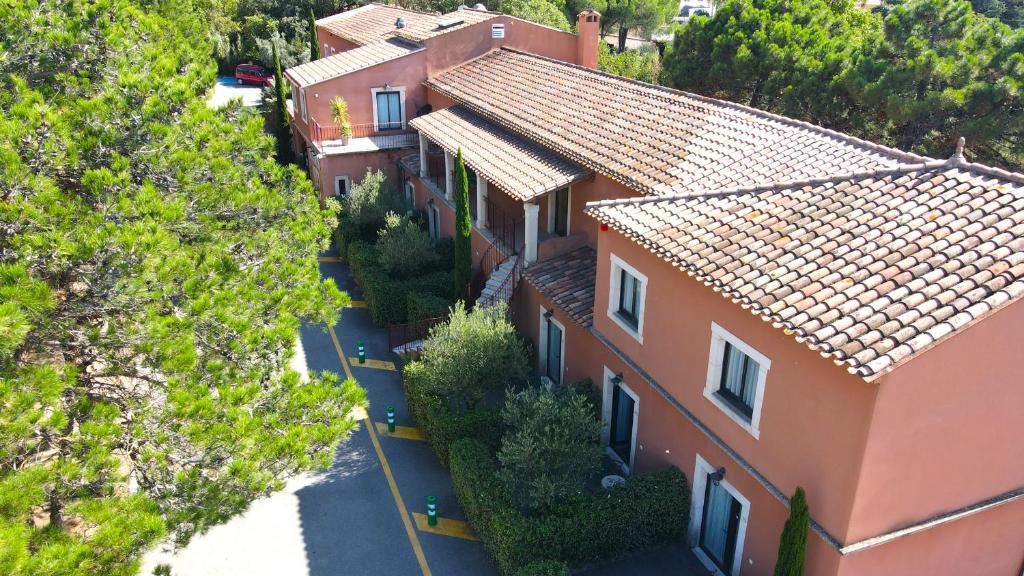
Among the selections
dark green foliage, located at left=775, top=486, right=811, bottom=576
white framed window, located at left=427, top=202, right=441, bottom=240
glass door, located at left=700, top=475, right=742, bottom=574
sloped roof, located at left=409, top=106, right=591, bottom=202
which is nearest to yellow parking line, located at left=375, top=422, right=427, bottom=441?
sloped roof, located at left=409, top=106, right=591, bottom=202

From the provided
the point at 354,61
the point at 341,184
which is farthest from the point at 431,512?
the point at 354,61

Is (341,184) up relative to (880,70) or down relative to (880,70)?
down

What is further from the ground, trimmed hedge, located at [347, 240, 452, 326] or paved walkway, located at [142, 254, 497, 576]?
trimmed hedge, located at [347, 240, 452, 326]

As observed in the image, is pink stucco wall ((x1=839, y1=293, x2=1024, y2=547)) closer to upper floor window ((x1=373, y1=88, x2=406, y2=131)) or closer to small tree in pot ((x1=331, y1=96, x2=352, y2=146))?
small tree in pot ((x1=331, y1=96, x2=352, y2=146))

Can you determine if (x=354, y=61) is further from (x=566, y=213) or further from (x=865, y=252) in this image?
(x=865, y=252)

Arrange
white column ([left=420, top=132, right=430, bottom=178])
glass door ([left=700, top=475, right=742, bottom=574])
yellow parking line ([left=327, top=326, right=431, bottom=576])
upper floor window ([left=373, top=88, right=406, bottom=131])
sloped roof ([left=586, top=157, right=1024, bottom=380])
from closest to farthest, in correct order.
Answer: sloped roof ([left=586, top=157, right=1024, bottom=380]) → glass door ([left=700, top=475, right=742, bottom=574]) → yellow parking line ([left=327, top=326, right=431, bottom=576]) → white column ([left=420, top=132, right=430, bottom=178]) → upper floor window ([left=373, top=88, right=406, bottom=131])

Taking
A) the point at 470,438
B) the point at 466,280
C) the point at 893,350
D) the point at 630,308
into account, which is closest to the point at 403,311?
the point at 466,280

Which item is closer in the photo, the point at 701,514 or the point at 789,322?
the point at 789,322
